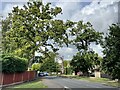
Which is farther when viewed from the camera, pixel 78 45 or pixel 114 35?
pixel 78 45

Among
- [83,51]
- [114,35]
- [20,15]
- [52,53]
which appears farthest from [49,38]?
[83,51]

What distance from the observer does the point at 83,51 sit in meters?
77.3

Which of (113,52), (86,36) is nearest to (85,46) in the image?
(86,36)

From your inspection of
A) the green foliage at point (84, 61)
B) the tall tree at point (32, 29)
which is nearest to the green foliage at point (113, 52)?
the tall tree at point (32, 29)

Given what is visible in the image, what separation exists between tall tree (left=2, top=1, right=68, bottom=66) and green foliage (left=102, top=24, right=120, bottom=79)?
13710 mm

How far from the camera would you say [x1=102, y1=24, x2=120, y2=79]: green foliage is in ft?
142

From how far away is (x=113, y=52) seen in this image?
143 ft

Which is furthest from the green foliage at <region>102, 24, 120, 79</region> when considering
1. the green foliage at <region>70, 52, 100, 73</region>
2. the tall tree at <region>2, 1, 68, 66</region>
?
the green foliage at <region>70, 52, 100, 73</region>

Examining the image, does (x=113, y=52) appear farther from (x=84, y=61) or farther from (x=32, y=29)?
(x=84, y=61)

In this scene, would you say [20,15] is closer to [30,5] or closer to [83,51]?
[30,5]

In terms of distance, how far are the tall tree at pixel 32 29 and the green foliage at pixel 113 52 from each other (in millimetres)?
13710

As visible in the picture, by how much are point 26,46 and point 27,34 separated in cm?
259

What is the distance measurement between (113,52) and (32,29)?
17997 mm

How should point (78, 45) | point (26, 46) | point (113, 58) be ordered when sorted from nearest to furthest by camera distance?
point (113, 58), point (26, 46), point (78, 45)
